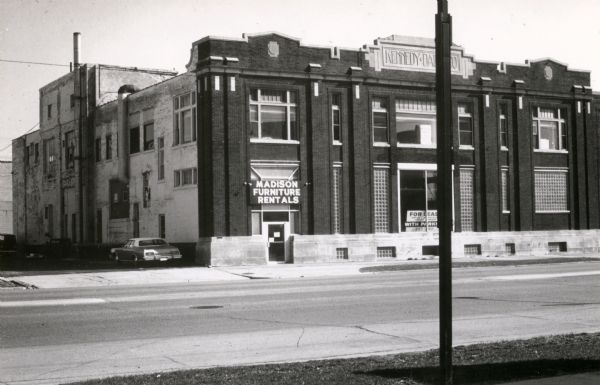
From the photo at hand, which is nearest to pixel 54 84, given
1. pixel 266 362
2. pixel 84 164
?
pixel 84 164

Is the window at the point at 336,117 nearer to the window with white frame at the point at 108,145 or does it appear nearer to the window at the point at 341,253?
the window at the point at 341,253

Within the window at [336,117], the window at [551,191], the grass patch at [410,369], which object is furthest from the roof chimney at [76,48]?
the grass patch at [410,369]

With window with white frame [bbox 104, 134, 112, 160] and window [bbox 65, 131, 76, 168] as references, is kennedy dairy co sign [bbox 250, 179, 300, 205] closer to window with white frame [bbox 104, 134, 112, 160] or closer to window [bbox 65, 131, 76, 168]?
window with white frame [bbox 104, 134, 112, 160]

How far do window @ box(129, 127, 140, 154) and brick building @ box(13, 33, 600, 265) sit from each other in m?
0.15

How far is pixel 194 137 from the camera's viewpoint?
121ft

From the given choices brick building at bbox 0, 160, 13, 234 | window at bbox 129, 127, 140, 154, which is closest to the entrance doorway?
window at bbox 129, 127, 140, 154

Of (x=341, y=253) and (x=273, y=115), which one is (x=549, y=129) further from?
(x=273, y=115)

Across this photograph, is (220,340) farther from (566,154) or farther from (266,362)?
(566,154)

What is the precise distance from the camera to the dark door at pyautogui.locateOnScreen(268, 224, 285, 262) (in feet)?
116

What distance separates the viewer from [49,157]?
187 feet

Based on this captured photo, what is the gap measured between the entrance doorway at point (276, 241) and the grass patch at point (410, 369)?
26072 mm

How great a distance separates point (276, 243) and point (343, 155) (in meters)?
5.57

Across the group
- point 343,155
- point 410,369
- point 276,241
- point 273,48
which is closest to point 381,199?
point 343,155

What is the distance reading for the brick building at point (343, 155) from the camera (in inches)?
1361
